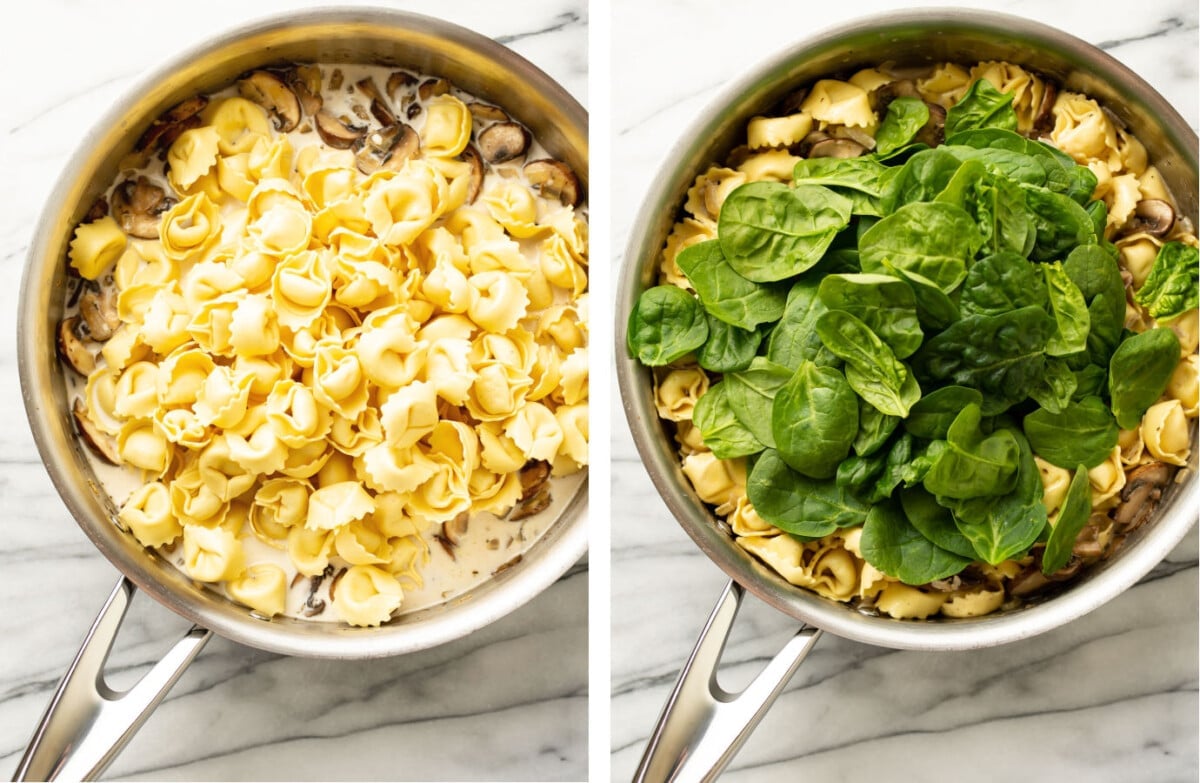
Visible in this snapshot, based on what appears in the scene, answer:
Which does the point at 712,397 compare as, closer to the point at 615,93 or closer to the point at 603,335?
the point at 603,335

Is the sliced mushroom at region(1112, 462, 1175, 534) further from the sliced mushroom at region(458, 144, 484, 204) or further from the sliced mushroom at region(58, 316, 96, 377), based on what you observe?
the sliced mushroom at region(58, 316, 96, 377)

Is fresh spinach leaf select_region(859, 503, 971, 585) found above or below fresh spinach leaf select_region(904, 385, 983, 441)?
below

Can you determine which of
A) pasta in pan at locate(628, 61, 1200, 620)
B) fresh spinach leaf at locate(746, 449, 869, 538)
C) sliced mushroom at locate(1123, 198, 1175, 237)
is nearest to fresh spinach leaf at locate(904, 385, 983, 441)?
pasta in pan at locate(628, 61, 1200, 620)

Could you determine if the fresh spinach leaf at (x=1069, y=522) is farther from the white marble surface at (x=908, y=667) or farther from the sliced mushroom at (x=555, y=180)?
the sliced mushroom at (x=555, y=180)

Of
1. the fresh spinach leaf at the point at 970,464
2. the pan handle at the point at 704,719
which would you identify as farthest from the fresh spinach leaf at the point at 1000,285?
the pan handle at the point at 704,719

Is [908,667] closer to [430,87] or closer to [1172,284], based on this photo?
[1172,284]

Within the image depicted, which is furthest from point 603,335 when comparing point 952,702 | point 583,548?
point 952,702

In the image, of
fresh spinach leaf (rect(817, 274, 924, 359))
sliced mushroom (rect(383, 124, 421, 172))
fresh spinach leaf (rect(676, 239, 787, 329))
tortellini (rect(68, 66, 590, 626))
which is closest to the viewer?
fresh spinach leaf (rect(817, 274, 924, 359))
